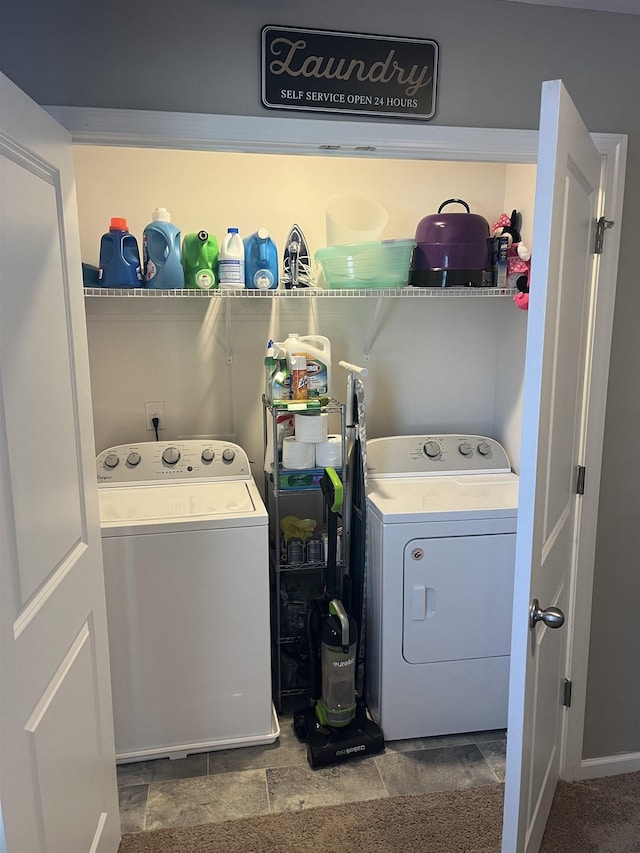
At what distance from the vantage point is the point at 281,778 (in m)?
2.17

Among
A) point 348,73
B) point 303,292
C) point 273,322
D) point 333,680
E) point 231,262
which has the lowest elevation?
Result: point 333,680

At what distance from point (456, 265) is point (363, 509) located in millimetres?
997

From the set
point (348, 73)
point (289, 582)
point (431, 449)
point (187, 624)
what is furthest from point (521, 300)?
point (187, 624)

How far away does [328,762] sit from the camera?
2221 mm

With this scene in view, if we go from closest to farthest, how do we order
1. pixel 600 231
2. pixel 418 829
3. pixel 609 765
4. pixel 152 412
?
pixel 600 231, pixel 418 829, pixel 609 765, pixel 152 412

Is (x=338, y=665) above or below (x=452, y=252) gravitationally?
below

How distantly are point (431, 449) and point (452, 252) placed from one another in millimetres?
818

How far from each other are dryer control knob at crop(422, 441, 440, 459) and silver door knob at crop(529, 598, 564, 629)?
1.34m

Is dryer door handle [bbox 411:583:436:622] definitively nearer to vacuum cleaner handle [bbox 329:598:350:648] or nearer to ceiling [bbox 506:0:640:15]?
vacuum cleaner handle [bbox 329:598:350:648]

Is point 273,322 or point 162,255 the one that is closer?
point 162,255

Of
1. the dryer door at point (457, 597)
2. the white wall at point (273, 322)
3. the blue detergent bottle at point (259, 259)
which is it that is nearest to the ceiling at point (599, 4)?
the white wall at point (273, 322)

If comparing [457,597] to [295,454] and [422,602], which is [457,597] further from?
[295,454]

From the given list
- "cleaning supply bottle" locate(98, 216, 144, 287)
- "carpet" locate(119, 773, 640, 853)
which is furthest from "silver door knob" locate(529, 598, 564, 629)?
"cleaning supply bottle" locate(98, 216, 144, 287)

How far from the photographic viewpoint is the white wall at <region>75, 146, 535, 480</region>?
2.56 metres
